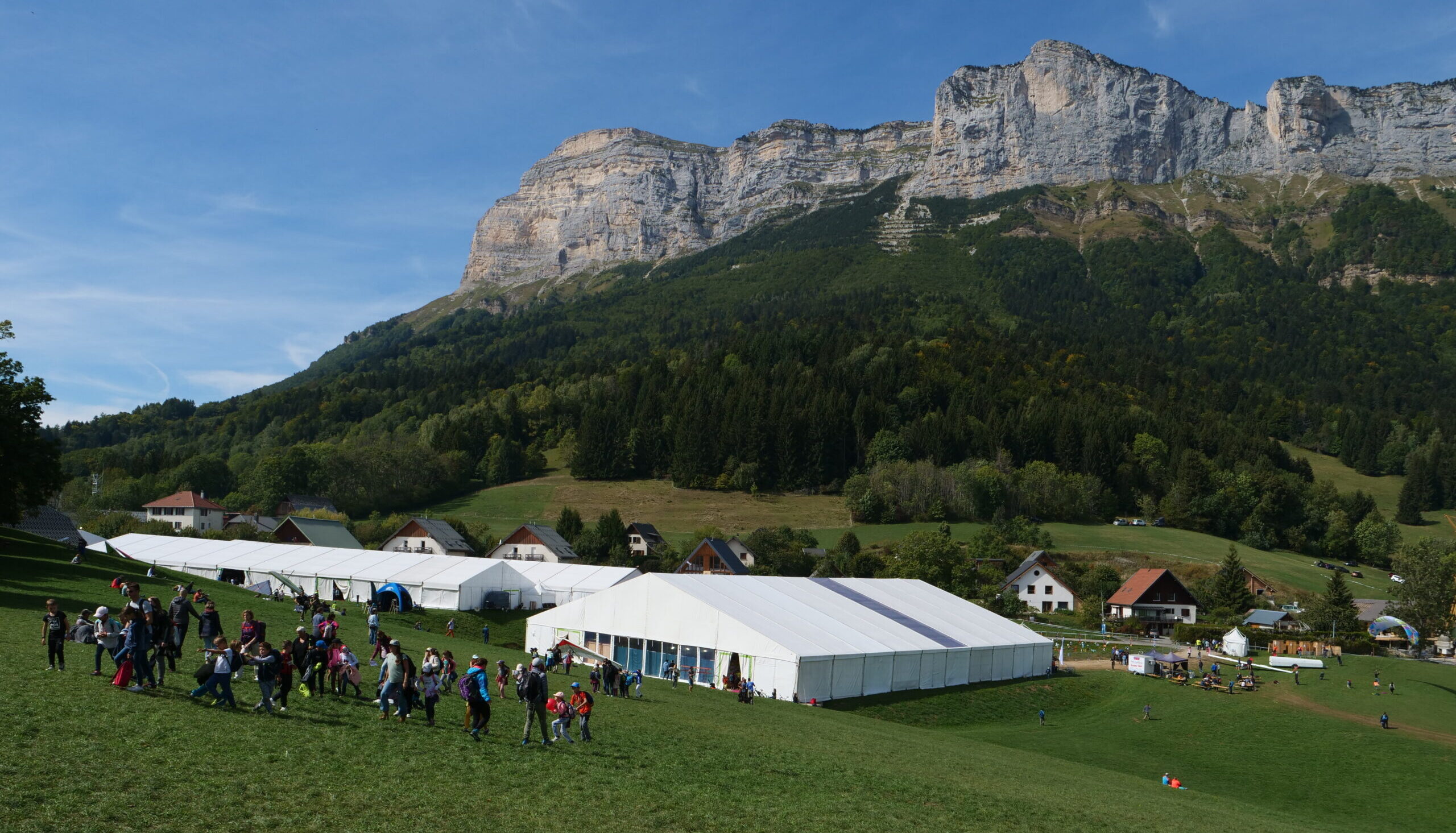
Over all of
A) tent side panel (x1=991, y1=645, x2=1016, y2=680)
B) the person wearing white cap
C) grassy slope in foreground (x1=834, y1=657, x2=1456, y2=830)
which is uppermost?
the person wearing white cap

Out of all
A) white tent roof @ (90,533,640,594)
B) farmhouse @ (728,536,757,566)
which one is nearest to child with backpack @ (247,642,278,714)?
white tent roof @ (90,533,640,594)

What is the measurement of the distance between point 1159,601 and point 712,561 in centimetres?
3812

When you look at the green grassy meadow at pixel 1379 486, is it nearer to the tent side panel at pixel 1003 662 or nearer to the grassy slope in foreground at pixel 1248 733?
the grassy slope in foreground at pixel 1248 733

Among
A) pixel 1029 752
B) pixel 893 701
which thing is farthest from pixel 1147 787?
pixel 893 701

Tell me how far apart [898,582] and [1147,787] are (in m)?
30.2

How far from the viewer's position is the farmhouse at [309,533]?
8606cm

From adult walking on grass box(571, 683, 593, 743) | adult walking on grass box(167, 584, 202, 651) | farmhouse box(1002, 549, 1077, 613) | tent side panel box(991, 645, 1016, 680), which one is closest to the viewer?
adult walking on grass box(167, 584, 202, 651)

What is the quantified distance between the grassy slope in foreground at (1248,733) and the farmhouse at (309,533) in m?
60.8

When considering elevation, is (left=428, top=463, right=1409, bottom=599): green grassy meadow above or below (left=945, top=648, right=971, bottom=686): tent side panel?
above

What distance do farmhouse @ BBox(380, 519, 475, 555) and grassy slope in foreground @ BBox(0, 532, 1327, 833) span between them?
6616cm

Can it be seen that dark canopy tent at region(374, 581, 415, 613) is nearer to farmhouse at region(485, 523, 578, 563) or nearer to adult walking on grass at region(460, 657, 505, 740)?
farmhouse at region(485, 523, 578, 563)

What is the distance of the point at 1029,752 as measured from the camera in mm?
32469

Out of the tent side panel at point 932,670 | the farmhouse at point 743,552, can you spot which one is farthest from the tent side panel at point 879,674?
the farmhouse at point 743,552

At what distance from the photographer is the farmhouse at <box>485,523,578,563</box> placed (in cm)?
9262
